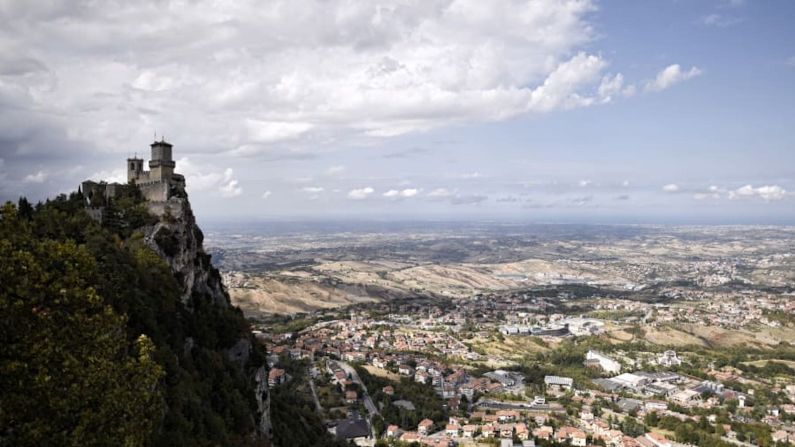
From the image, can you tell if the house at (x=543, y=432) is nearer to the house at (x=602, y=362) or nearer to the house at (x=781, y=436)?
the house at (x=781, y=436)

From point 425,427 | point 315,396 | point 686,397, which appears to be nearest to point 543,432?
point 425,427

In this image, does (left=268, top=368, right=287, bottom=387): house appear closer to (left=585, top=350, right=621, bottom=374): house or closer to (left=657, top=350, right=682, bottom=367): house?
(left=585, top=350, right=621, bottom=374): house

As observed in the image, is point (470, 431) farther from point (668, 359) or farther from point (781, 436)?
point (668, 359)

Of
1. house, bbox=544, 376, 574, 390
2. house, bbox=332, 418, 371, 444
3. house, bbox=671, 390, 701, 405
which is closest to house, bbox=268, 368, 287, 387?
house, bbox=332, 418, 371, 444

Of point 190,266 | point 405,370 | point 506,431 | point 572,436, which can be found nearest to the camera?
point 190,266

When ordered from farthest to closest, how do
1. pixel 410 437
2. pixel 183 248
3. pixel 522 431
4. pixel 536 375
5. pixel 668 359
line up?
pixel 668 359, pixel 536 375, pixel 522 431, pixel 410 437, pixel 183 248

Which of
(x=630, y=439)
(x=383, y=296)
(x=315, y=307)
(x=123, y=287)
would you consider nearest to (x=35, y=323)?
(x=123, y=287)
